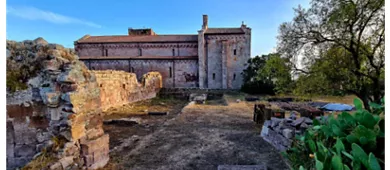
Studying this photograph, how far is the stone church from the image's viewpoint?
32250mm

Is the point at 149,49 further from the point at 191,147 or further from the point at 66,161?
the point at 66,161

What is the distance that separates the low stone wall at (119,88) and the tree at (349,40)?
1090cm

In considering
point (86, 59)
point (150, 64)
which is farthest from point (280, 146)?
point (86, 59)

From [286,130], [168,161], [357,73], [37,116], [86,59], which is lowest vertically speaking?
[168,161]

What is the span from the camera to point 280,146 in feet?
19.9

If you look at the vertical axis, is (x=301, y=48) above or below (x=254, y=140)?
above

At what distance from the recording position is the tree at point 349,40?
259 inches

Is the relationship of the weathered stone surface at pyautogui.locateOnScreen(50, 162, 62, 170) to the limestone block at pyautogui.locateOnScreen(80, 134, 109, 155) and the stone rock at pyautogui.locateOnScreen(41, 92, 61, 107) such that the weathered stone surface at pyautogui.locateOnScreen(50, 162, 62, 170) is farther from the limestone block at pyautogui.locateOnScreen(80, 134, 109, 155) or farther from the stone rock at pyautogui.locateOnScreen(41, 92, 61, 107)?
the stone rock at pyautogui.locateOnScreen(41, 92, 61, 107)

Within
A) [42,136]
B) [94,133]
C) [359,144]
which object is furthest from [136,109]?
[359,144]

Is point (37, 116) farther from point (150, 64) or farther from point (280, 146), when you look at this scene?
point (150, 64)

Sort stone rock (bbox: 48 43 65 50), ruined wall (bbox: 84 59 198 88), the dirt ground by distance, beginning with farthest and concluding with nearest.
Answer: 1. ruined wall (bbox: 84 59 198 88)
2. the dirt ground
3. stone rock (bbox: 48 43 65 50)

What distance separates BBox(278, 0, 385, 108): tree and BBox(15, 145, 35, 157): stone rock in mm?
8651

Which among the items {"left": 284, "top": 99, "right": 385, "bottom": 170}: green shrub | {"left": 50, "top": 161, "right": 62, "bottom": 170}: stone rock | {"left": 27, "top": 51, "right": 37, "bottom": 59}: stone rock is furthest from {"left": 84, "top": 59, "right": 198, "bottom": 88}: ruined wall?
{"left": 284, "top": 99, "right": 385, "bottom": 170}: green shrub

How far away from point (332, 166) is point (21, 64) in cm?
569
